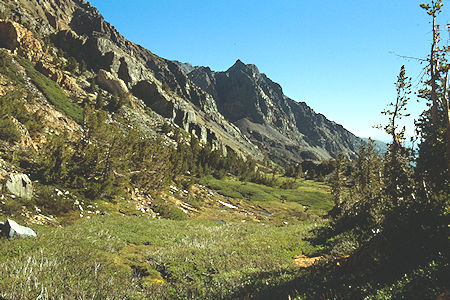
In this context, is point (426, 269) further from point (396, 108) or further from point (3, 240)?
point (3, 240)

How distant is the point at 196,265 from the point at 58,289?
481cm

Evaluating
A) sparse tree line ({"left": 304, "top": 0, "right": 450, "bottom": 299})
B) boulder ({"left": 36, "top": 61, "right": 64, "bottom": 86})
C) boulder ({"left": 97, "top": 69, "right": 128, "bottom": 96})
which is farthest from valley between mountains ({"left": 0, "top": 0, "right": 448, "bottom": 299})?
boulder ({"left": 97, "top": 69, "right": 128, "bottom": 96})

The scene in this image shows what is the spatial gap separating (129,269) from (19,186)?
11614 mm

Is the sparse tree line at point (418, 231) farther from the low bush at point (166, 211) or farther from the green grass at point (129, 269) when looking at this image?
the low bush at point (166, 211)

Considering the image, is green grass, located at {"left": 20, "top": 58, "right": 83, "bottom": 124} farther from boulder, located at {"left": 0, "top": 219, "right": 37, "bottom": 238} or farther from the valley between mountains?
boulder, located at {"left": 0, "top": 219, "right": 37, "bottom": 238}

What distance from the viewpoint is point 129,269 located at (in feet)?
26.9

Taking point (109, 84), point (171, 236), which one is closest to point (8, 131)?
point (171, 236)

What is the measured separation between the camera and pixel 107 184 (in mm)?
22562

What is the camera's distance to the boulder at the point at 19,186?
14271mm

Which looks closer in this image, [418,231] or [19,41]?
[418,231]

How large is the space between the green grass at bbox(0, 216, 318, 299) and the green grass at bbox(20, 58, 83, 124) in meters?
47.5

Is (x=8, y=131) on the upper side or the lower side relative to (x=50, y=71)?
lower

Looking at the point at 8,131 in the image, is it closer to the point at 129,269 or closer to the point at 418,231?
the point at 129,269

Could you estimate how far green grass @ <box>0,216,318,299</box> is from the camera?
553cm
